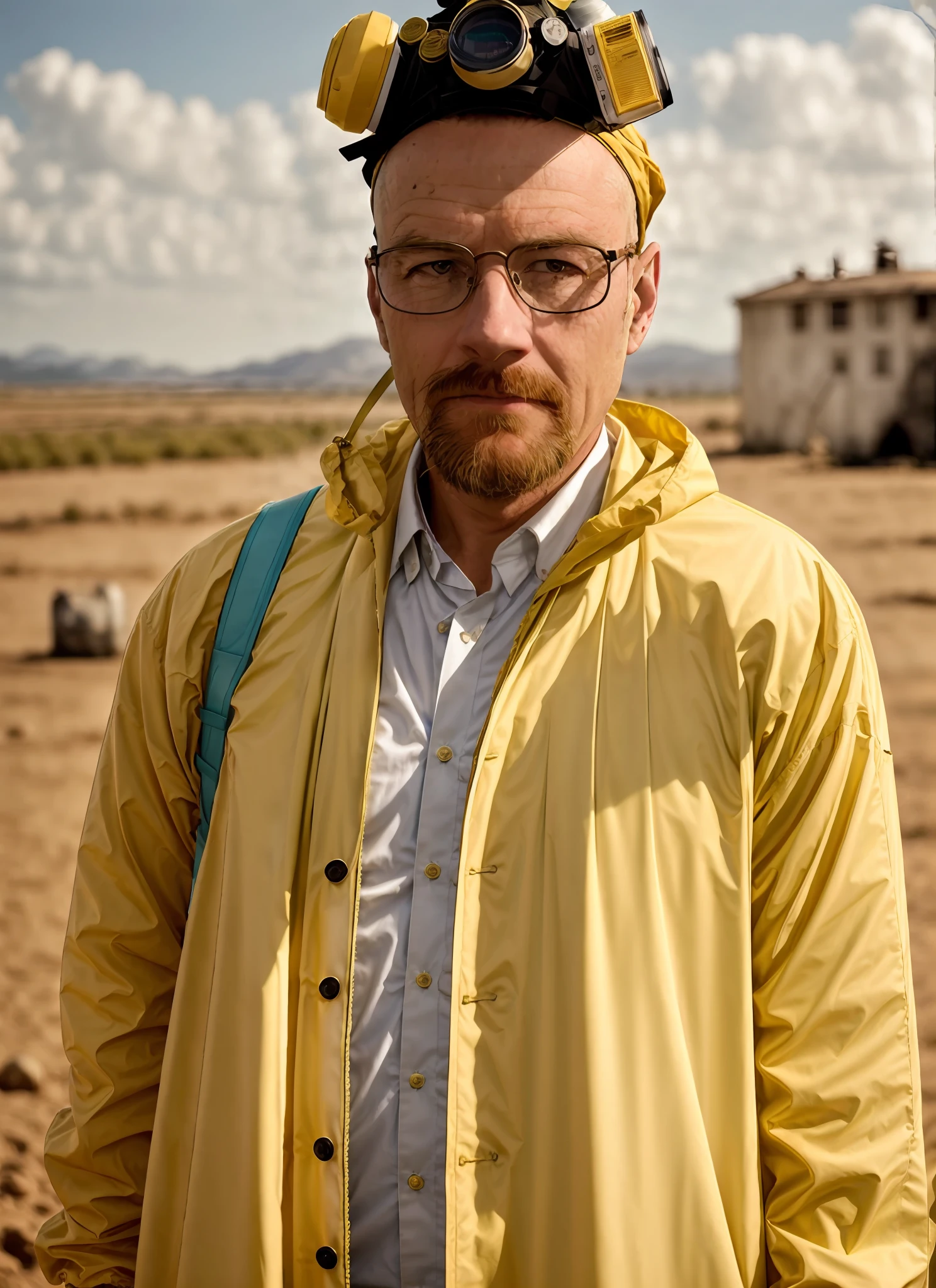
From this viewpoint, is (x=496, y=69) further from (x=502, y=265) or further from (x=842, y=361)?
(x=842, y=361)

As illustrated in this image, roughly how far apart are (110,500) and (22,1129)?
2569cm

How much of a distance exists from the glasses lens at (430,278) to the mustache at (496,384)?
9 cm

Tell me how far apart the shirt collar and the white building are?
3189 cm

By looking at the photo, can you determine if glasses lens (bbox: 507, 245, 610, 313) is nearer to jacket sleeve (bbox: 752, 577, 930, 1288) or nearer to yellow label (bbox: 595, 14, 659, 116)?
yellow label (bbox: 595, 14, 659, 116)

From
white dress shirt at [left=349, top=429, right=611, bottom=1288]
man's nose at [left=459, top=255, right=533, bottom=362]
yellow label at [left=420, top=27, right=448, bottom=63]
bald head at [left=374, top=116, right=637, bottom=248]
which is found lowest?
white dress shirt at [left=349, top=429, right=611, bottom=1288]

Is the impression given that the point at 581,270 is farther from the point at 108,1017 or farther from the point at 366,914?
the point at 108,1017

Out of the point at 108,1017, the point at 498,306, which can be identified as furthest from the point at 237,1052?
the point at 498,306

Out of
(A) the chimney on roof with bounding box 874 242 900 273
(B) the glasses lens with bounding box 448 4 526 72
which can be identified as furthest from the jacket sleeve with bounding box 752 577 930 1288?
(A) the chimney on roof with bounding box 874 242 900 273

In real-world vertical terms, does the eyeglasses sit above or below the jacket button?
above

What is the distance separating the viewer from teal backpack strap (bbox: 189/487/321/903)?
1.64 meters

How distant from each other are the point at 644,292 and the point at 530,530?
425 mm

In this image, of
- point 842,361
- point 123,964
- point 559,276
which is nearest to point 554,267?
point 559,276

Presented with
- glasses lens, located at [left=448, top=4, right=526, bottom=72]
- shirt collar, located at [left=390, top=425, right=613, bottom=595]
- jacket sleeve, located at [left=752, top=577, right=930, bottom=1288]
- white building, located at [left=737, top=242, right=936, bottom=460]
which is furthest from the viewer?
white building, located at [left=737, top=242, right=936, bottom=460]

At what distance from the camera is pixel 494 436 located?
157cm
